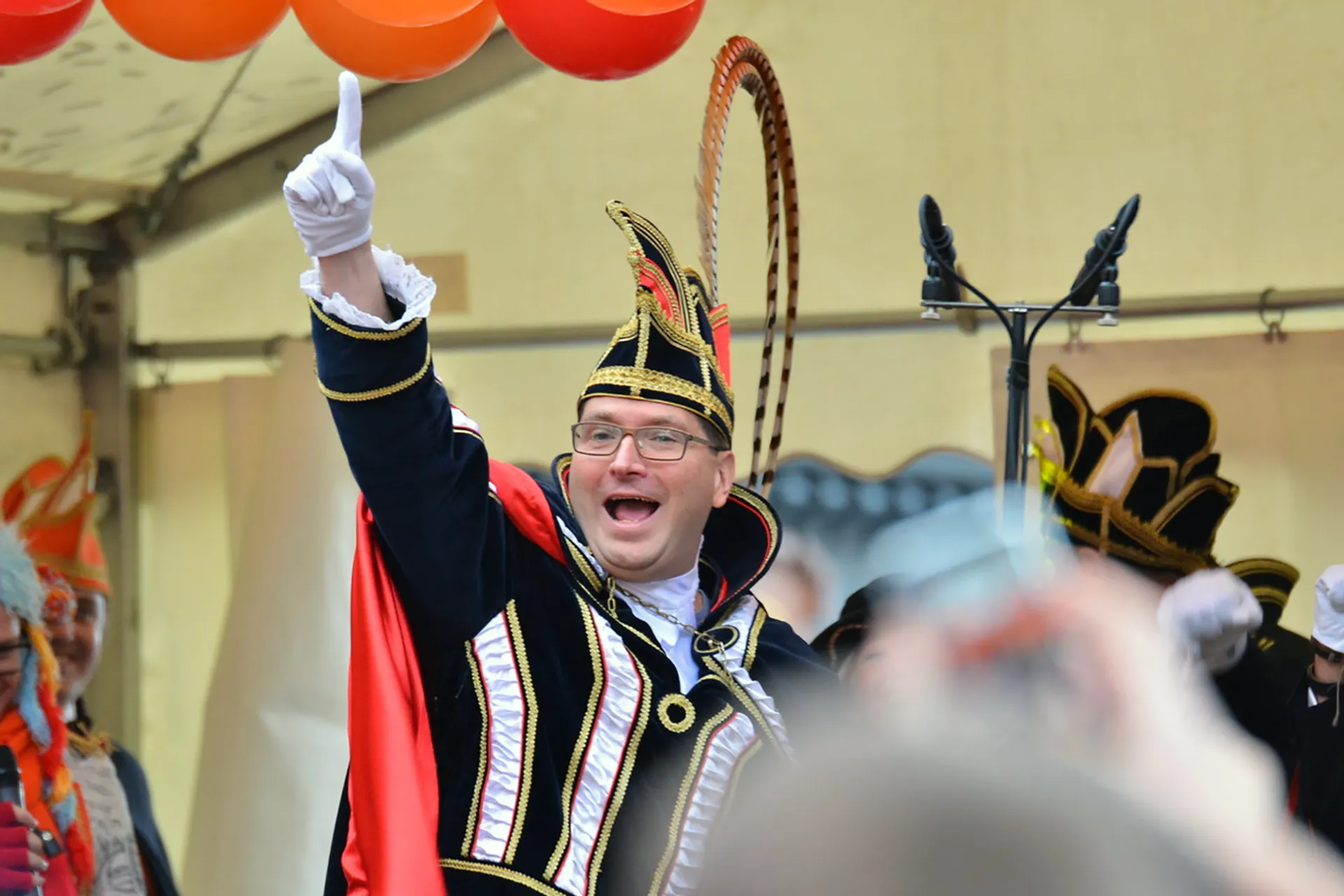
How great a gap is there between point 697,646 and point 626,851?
0.97ft

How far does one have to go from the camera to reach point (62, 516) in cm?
363

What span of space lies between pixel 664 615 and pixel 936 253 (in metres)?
1.20

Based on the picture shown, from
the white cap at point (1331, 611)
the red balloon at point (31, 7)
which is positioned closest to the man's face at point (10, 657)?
the red balloon at point (31, 7)

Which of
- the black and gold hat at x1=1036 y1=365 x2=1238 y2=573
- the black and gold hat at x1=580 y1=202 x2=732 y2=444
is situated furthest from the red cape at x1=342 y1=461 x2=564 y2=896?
the black and gold hat at x1=1036 y1=365 x2=1238 y2=573

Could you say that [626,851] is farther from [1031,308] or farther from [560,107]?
[560,107]

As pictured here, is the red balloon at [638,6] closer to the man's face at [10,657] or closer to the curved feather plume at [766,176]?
the curved feather plume at [766,176]

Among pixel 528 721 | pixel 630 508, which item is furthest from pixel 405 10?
pixel 528 721

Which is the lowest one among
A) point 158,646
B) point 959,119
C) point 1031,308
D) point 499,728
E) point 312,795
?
point 312,795

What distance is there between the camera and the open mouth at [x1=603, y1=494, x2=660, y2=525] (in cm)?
201

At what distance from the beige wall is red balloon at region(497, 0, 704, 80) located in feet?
4.65

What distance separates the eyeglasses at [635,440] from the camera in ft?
6.57

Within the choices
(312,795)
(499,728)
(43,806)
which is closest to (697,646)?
(499,728)

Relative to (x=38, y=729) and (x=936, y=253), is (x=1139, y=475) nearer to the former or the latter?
(x=936, y=253)

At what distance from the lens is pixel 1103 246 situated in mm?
2932
